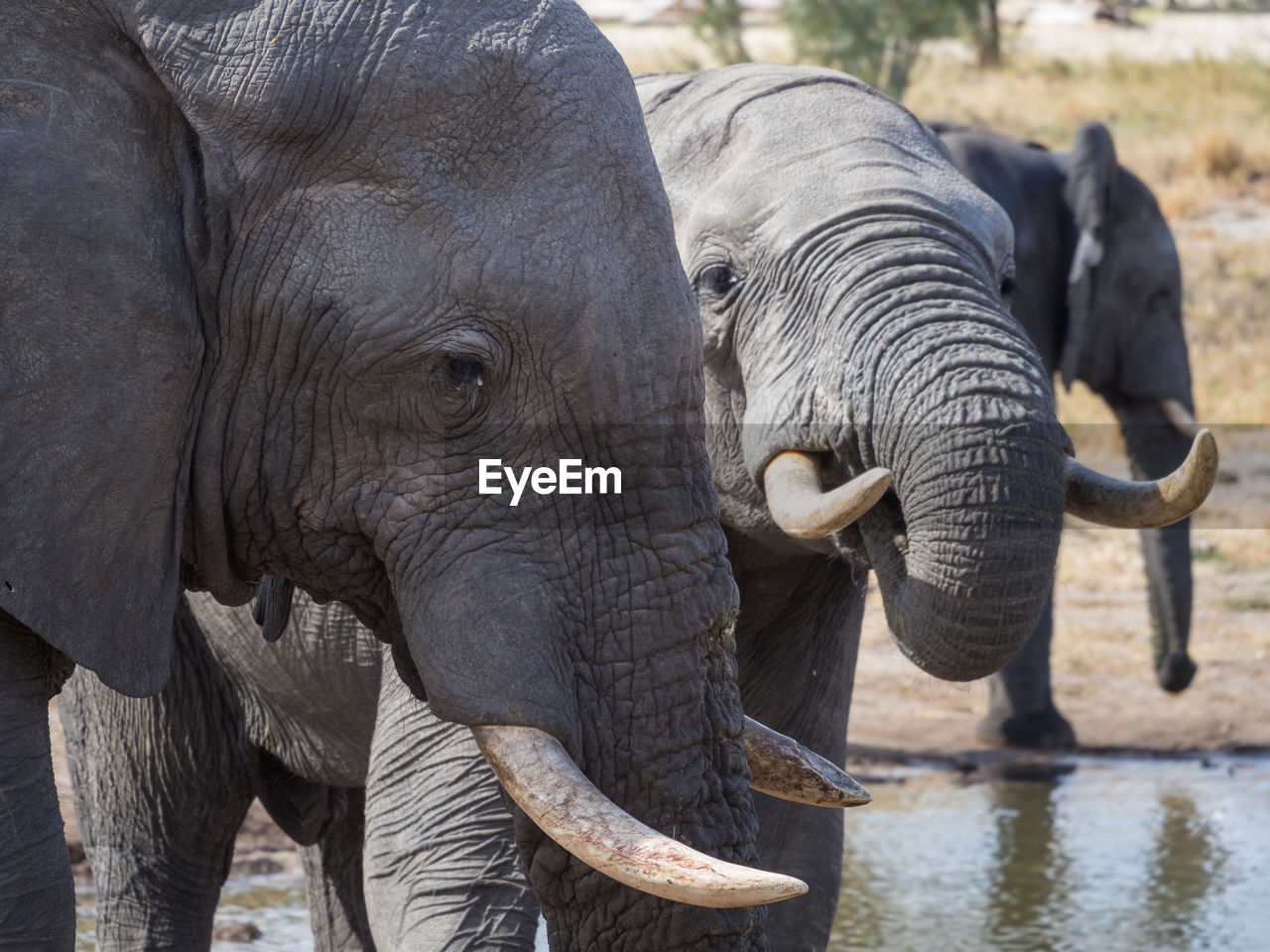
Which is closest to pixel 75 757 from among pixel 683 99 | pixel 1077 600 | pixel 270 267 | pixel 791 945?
pixel 791 945

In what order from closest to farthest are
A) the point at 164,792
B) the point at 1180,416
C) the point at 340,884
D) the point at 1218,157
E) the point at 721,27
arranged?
the point at 164,792 → the point at 340,884 → the point at 1180,416 → the point at 1218,157 → the point at 721,27

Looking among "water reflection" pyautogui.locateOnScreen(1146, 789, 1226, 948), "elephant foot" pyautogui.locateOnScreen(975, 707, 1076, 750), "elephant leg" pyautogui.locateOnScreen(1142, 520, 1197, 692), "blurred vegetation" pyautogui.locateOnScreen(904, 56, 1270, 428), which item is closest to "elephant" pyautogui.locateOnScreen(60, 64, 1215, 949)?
"water reflection" pyautogui.locateOnScreen(1146, 789, 1226, 948)

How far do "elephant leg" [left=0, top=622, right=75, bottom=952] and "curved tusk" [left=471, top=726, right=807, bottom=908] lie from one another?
0.44m

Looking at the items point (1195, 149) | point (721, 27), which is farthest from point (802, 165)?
point (721, 27)

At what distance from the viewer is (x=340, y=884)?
13.7ft

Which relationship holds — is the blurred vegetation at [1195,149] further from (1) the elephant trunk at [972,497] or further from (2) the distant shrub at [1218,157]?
(1) the elephant trunk at [972,497]

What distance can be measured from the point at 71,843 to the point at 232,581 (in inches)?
133

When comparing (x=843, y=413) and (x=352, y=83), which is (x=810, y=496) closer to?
(x=843, y=413)

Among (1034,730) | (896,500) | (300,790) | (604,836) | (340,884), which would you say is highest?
(604,836)

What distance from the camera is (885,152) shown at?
11.5ft

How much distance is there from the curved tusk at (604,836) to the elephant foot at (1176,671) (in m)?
5.07

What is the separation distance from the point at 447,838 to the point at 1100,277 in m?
5.39

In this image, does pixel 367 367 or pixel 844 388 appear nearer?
pixel 367 367

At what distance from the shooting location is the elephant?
3.15m
